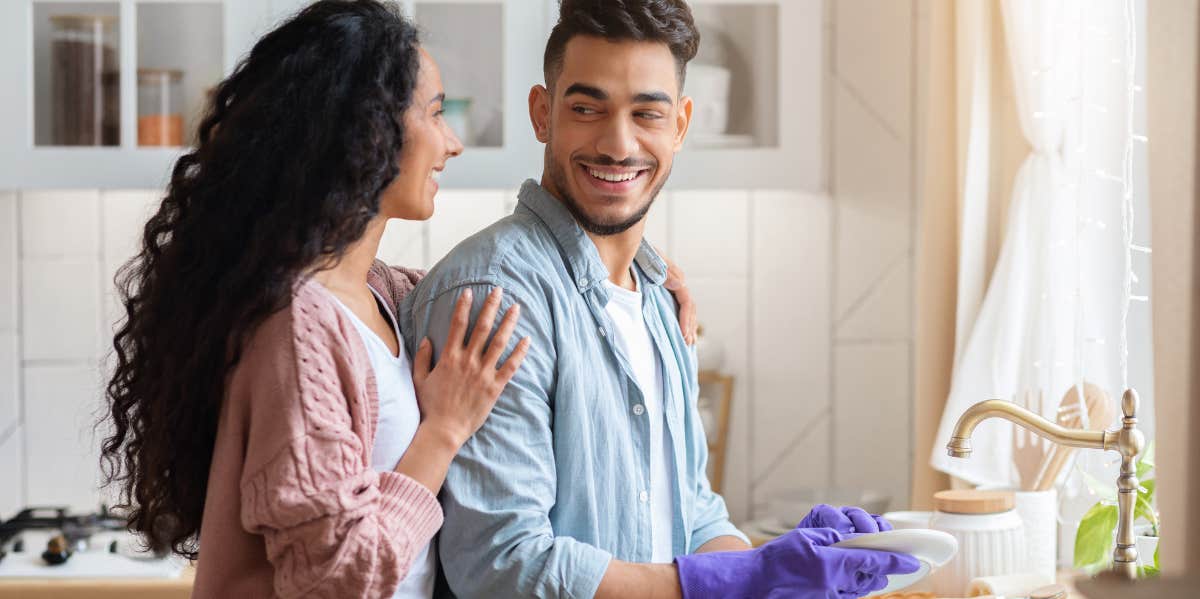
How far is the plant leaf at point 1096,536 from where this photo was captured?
1.82 m

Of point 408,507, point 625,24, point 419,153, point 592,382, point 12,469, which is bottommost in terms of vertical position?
point 12,469

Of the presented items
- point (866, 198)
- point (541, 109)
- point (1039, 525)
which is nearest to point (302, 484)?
point (541, 109)

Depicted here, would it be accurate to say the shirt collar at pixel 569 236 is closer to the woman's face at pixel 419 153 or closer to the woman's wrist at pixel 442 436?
the woman's face at pixel 419 153

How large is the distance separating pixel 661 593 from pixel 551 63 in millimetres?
635

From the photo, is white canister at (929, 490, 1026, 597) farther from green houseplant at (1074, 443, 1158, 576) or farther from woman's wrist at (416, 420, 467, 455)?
woman's wrist at (416, 420, 467, 455)

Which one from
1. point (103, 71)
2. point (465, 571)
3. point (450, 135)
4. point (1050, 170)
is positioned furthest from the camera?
point (103, 71)

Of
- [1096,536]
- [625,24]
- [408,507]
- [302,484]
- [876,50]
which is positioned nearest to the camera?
[302,484]

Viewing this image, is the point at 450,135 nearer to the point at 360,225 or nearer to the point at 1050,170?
the point at 360,225

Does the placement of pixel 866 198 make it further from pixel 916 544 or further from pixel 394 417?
pixel 394 417

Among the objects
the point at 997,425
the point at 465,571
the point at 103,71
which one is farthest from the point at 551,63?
the point at 103,71

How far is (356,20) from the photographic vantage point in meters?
1.30

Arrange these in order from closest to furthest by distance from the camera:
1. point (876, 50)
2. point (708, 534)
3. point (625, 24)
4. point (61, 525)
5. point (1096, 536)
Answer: point (625, 24), point (708, 534), point (1096, 536), point (61, 525), point (876, 50)

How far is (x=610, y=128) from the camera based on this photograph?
1.47 metres

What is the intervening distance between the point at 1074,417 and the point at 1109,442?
372 millimetres
